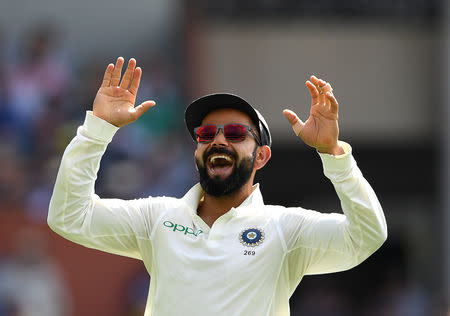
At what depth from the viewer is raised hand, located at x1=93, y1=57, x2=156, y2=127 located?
4891mm

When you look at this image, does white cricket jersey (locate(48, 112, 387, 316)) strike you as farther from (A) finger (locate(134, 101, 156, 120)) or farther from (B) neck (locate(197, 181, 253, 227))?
(A) finger (locate(134, 101, 156, 120))

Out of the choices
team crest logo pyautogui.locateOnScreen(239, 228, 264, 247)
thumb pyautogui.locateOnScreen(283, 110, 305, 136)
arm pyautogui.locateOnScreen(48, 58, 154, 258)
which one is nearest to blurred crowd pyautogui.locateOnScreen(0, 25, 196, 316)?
arm pyautogui.locateOnScreen(48, 58, 154, 258)

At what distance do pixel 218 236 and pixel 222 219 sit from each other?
0.31ft

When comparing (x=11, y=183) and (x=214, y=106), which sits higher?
(x=214, y=106)

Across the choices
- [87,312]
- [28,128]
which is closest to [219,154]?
[87,312]

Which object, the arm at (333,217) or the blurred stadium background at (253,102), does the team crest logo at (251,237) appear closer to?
the arm at (333,217)

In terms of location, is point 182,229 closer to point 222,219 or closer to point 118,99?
point 222,219

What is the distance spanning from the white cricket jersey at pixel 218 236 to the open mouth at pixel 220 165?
0.58 ft

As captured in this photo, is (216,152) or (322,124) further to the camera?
(216,152)

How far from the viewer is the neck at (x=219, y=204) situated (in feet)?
16.3

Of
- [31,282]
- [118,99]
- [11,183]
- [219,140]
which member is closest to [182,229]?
[219,140]

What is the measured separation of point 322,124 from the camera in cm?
469

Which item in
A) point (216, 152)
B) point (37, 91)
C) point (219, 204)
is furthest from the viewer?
point (37, 91)

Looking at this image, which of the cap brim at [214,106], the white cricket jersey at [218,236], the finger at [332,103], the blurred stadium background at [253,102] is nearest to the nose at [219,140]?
the cap brim at [214,106]
